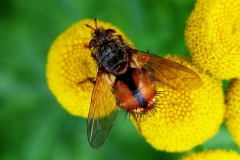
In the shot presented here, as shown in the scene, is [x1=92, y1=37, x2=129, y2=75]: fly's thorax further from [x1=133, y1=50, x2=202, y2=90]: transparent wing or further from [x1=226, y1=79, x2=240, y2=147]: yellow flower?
[x1=226, y1=79, x2=240, y2=147]: yellow flower

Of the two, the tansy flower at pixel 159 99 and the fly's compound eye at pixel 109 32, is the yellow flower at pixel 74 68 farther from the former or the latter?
the fly's compound eye at pixel 109 32

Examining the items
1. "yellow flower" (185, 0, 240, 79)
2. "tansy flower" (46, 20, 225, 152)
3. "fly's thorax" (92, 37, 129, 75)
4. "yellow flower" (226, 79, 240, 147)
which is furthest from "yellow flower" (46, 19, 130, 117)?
"yellow flower" (226, 79, 240, 147)

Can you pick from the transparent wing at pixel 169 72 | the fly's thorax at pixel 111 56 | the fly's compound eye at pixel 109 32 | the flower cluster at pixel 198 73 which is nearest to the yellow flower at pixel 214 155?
the flower cluster at pixel 198 73

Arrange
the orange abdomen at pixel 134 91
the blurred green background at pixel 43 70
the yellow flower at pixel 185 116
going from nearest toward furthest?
the orange abdomen at pixel 134 91 < the yellow flower at pixel 185 116 < the blurred green background at pixel 43 70

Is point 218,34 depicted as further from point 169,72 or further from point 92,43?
point 92,43

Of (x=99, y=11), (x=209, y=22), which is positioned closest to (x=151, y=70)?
(x=209, y=22)

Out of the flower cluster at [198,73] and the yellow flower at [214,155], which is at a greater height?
the flower cluster at [198,73]

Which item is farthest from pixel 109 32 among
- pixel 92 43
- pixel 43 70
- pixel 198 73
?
pixel 43 70

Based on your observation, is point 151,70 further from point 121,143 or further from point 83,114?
point 121,143
